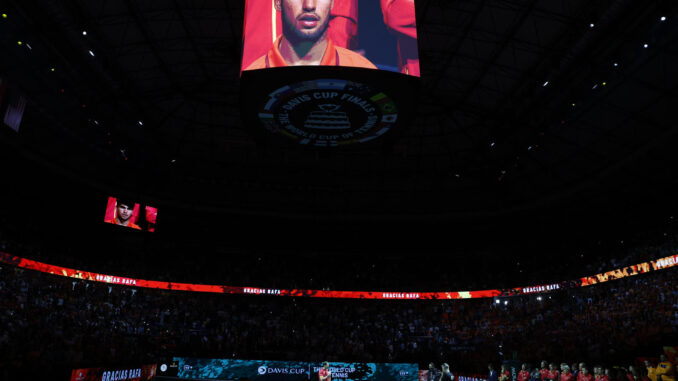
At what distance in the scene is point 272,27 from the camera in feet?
44.3

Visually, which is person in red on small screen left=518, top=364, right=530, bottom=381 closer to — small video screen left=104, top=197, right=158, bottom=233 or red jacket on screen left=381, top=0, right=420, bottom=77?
red jacket on screen left=381, top=0, right=420, bottom=77

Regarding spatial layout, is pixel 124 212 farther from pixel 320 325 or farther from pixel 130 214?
pixel 320 325

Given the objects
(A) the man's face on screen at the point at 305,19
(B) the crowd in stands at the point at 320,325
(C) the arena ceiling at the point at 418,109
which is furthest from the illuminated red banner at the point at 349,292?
(A) the man's face on screen at the point at 305,19

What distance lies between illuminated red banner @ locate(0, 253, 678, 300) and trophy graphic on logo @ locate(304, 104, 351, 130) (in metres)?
23.8

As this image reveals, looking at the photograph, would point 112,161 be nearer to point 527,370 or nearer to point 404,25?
point 404,25

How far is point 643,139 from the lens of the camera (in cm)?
2689

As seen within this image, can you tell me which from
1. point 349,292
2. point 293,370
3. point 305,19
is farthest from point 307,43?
point 349,292

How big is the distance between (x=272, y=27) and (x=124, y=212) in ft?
85.0

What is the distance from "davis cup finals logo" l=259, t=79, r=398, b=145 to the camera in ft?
47.5

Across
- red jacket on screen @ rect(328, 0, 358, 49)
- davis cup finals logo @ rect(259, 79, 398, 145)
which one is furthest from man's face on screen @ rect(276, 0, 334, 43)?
davis cup finals logo @ rect(259, 79, 398, 145)

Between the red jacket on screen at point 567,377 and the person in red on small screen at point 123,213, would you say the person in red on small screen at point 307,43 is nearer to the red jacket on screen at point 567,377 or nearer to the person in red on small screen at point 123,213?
the red jacket on screen at point 567,377

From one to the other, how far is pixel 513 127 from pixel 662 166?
446 inches

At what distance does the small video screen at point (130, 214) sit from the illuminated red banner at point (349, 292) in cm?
467

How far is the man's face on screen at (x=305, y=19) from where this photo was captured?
13164mm
